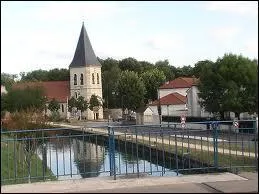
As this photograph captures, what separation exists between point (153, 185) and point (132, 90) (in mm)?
69953

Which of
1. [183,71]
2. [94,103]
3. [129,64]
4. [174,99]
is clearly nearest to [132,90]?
[174,99]

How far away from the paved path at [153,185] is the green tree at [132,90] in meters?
69.1

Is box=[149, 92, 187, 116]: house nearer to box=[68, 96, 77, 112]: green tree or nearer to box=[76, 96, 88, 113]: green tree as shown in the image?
box=[76, 96, 88, 113]: green tree

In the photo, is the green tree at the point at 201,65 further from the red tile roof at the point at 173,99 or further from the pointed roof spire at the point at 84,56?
the pointed roof spire at the point at 84,56

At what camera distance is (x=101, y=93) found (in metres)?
97.9

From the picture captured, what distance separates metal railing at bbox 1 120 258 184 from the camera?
11.2 meters

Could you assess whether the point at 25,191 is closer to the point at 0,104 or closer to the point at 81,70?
the point at 0,104

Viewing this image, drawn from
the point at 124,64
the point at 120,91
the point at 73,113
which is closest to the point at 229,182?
the point at 120,91

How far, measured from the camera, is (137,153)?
13.3 meters

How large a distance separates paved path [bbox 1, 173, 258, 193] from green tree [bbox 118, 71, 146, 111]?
6908cm

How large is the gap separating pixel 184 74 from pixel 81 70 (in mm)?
20636

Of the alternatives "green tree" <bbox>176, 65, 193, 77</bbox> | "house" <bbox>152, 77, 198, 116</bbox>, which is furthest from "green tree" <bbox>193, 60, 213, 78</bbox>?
"green tree" <bbox>176, 65, 193, 77</bbox>

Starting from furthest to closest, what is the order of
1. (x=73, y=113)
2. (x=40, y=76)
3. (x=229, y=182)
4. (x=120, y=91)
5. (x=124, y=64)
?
(x=40, y=76) → (x=124, y=64) → (x=73, y=113) → (x=120, y=91) → (x=229, y=182)

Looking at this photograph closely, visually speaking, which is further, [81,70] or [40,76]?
[40,76]
